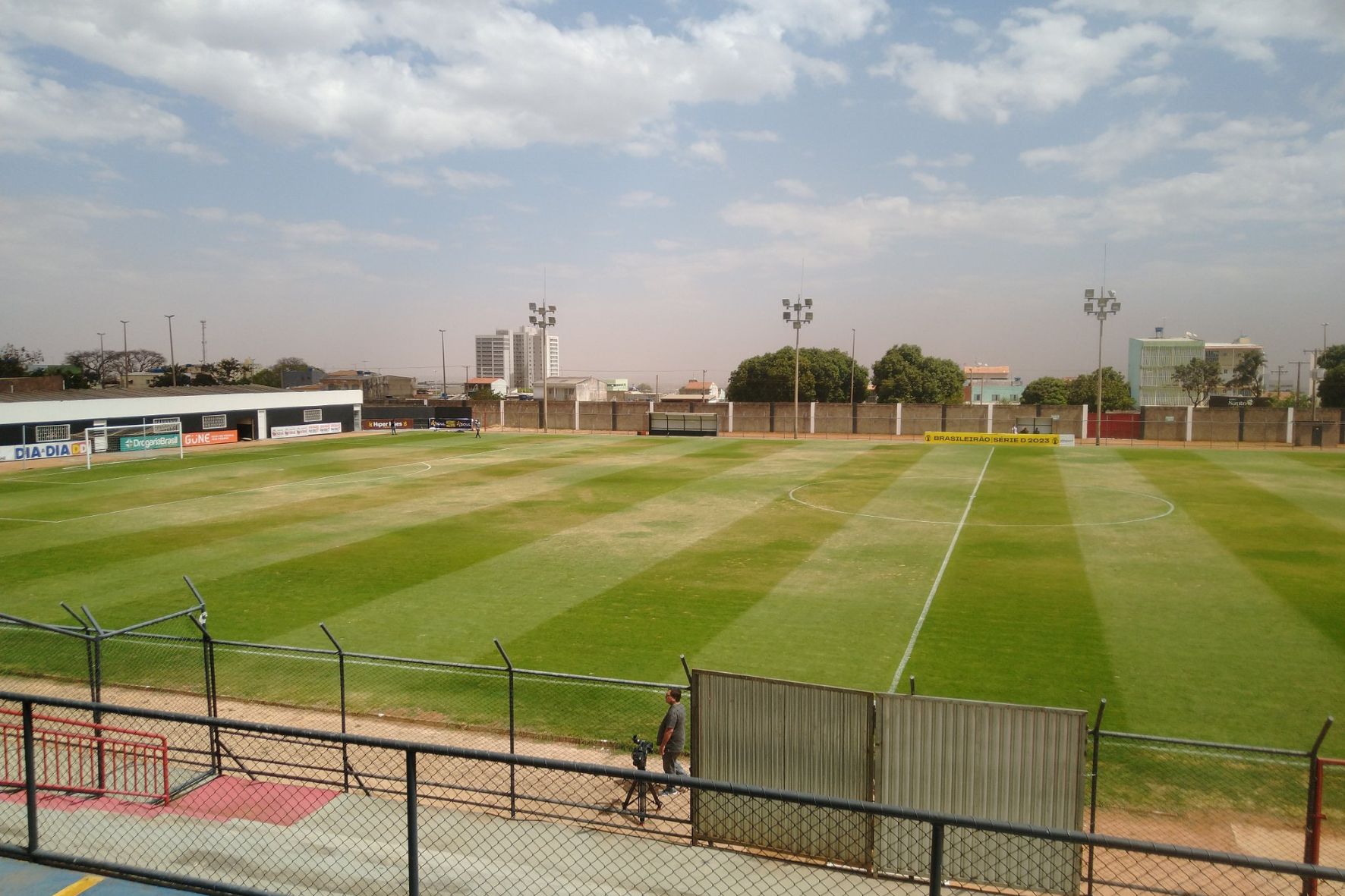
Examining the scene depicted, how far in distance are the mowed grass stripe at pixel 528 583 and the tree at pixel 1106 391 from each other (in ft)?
304

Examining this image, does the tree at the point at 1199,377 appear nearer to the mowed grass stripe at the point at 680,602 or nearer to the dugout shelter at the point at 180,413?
the dugout shelter at the point at 180,413

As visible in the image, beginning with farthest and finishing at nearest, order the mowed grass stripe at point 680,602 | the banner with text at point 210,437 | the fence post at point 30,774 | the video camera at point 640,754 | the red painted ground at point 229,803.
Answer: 1. the banner with text at point 210,437
2. the mowed grass stripe at point 680,602
3. the video camera at point 640,754
4. the red painted ground at point 229,803
5. the fence post at point 30,774

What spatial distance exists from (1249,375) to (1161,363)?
38.8 metres

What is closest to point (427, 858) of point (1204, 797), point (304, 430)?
point (1204, 797)

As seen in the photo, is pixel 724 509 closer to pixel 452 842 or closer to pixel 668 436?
pixel 452 842

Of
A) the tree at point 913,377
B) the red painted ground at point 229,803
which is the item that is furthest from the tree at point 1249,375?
the red painted ground at point 229,803

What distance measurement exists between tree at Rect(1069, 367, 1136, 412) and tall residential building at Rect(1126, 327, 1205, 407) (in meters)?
50.9

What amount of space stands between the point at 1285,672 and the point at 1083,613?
415cm

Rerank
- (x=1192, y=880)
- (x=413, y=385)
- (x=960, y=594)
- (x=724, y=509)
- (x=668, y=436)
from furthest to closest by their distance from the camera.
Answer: (x=413, y=385) < (x=668, y=436) < (x=724, y=509) < (x=960, y=594) < (x=1192, y=880)

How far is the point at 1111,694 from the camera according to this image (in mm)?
15102

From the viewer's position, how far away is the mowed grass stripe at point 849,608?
652 inches

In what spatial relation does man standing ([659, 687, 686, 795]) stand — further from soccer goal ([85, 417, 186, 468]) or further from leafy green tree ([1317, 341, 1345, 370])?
leafy green tree ([1317, 341, 1345, 370])

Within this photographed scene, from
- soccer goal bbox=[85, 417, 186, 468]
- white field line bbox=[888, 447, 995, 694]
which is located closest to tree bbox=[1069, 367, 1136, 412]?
white field line bbox=[888, 447, 995, 694]

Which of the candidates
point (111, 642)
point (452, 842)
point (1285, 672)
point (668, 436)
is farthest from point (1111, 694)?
point (668, 436)
